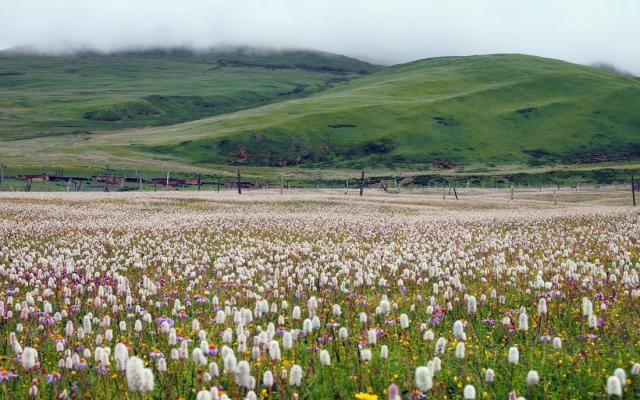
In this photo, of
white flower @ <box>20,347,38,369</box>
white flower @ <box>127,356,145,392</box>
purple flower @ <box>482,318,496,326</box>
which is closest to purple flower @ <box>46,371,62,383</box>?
white flower @ <box>20,347,38,369</box>

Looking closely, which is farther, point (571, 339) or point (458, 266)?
point (458, 266)

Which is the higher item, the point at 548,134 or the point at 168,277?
the point at 548,134

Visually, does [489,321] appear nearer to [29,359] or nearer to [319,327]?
[319,327]

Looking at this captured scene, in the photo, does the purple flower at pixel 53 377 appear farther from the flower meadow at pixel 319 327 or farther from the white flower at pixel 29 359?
the white flower at pixel 29 359

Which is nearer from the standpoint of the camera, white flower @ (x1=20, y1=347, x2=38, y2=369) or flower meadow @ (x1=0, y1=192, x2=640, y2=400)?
white flower @ (x1=20, y1=347, x2=38, y2=369)

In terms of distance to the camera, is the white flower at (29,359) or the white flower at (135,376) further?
the white flower at (29,359)

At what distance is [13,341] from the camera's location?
5.95 meters

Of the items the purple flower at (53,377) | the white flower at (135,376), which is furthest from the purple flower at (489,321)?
the purple flower at (53,377)

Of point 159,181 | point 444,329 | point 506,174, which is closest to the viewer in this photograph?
point 444,329

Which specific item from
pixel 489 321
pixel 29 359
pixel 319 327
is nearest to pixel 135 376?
pixel 29 359

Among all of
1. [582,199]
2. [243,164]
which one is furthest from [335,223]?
[243,164]

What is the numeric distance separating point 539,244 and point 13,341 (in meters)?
15.5

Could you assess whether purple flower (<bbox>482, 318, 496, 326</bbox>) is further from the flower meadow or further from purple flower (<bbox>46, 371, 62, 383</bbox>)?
purple flower (<bbox>46, 371, 62, 383</bbox>)

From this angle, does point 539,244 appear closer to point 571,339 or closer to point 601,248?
point 601,248
